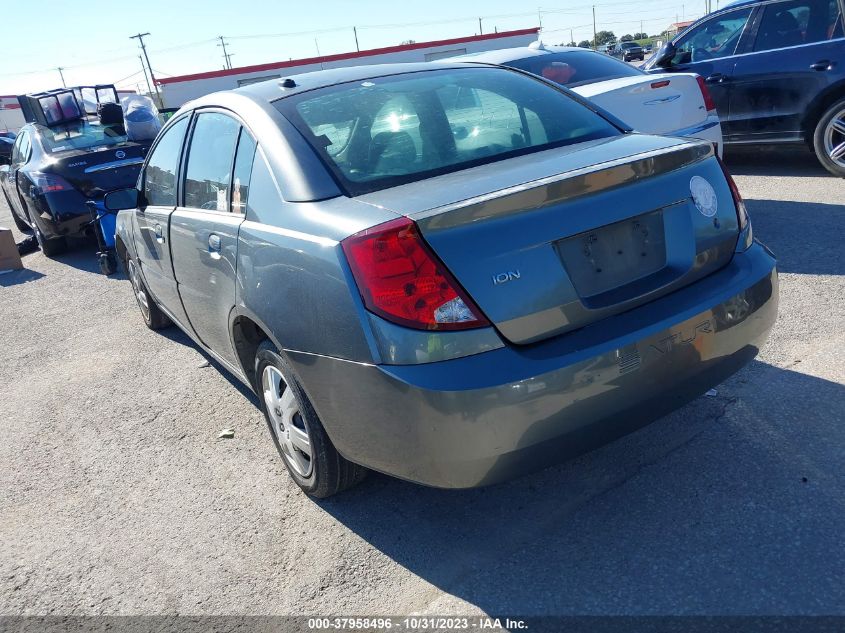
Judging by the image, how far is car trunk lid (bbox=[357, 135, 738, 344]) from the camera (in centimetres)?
229

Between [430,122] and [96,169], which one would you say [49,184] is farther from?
[430,122]

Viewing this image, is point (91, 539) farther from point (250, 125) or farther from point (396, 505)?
point (250, 125)

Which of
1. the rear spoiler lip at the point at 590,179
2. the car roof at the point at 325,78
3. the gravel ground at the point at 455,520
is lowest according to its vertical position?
the gravel ground at the point at 455,520

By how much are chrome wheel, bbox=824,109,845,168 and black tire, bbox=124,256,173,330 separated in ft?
20.9

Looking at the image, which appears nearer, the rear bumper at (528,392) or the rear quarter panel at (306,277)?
the rear bumper at (528,392)

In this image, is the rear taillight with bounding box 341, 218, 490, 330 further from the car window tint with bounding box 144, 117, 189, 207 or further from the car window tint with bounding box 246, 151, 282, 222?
the car window tint with bounding box 144, 117, 189, 207

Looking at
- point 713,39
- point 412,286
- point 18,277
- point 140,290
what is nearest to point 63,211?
point 18,277

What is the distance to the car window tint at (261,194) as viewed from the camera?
2.88 m

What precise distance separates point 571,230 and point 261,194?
1289mm

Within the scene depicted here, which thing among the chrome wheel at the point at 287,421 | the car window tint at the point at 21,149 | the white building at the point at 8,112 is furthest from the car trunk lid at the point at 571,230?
the white building at the point at 8,112

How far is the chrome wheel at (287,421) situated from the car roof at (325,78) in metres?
1.23

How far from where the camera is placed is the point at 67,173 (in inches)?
346

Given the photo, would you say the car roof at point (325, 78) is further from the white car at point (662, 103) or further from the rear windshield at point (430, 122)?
the white car at point (662, 103)

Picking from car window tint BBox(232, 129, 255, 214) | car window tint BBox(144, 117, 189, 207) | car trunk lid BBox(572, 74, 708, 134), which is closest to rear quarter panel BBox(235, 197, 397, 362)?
car window tint BBox(232, 129, 255, 214)
